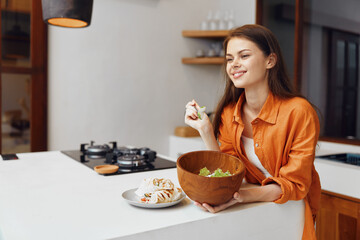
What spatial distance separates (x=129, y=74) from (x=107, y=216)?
2437mm

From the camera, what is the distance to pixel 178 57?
3.58 metres

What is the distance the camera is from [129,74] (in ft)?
10.8

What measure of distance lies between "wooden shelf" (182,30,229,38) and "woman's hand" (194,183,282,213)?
2515 millimetres

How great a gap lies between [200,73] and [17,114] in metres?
1.89

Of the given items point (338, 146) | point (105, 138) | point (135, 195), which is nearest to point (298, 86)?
point (338, 146)

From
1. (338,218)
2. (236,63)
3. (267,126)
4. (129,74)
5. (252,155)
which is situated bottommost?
(338,218)

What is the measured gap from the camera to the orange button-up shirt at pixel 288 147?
3.85ft

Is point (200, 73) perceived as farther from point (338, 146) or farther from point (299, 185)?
point (299, 185)

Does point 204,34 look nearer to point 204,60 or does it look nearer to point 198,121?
point 204,60

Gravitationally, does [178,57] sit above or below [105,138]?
above

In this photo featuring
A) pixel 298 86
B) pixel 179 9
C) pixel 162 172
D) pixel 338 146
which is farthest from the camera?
pixel 179 9

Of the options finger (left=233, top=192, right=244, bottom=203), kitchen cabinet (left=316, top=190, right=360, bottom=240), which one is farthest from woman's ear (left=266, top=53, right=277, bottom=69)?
kitchen cabinet (left=316, top=190, right=360, bottom=240)

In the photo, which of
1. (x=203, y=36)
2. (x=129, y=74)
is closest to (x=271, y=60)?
(x=129, y=74)

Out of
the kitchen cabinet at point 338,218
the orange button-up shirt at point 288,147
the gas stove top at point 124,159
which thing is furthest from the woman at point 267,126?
the kitchen cabinet at point 338,218
